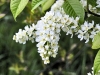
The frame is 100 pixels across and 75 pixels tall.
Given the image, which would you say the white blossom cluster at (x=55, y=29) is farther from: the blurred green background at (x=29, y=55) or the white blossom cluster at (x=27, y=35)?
the blurred green background at (x=29, y=55)

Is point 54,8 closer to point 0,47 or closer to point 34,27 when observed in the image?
point 34,27

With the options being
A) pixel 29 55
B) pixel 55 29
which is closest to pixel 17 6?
pixel 55 29

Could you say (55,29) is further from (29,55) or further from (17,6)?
(29,55)

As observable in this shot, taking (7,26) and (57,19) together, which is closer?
(57,19)

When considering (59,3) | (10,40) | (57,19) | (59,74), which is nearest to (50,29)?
(57,19)

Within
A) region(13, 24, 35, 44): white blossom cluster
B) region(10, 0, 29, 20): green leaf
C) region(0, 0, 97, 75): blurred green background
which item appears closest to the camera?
region(10, 0, 29, 20): green leaf

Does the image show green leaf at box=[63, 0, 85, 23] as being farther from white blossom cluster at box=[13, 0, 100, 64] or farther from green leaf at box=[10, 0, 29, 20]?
green leaf at box=[10, 0, 29, 20]

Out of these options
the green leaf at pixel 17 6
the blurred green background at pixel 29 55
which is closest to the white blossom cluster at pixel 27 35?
the green leaf at pixel 17 6

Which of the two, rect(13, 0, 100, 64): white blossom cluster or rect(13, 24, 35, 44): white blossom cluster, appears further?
rect(13, 24, 35, 44): white blossom cluster

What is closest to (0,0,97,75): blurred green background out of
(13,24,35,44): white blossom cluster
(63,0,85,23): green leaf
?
(13,24,35,44): white blossom cluster
